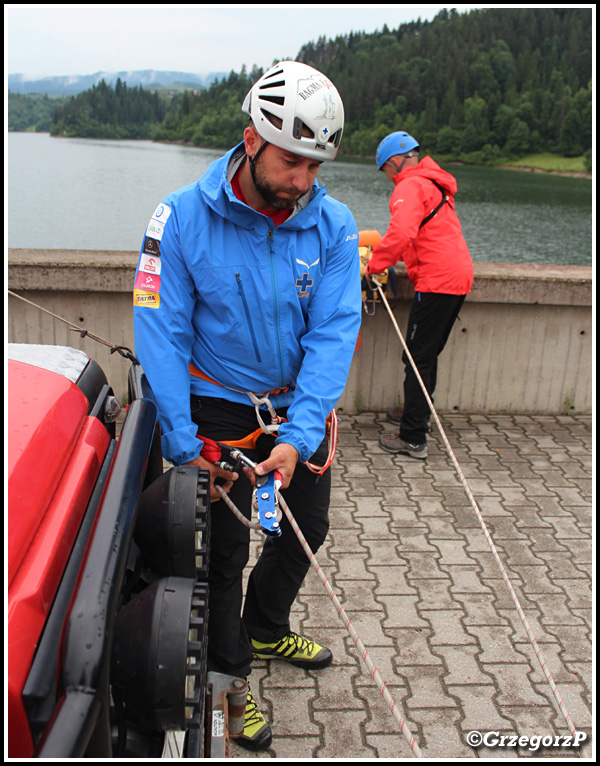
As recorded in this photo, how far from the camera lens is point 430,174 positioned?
545 cm

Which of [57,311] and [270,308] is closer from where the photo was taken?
[270,308]

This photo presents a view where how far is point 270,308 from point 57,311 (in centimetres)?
380

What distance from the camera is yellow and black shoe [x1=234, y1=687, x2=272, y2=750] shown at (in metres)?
2.79

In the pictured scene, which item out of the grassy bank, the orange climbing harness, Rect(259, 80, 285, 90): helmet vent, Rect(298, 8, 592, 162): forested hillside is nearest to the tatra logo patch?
the orange climbing harness

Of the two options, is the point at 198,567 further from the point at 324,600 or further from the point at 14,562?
the point at 324,600

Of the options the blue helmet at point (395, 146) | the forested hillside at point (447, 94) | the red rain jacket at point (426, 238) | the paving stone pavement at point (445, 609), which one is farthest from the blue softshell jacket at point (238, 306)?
the forested hillside at point (447, 94)

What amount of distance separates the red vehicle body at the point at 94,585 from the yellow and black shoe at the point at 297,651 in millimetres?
854

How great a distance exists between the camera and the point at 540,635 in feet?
11.7

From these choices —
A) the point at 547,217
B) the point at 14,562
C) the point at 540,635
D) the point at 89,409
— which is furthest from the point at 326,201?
the point at 547,217

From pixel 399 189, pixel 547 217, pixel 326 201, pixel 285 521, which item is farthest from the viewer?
pixel 547 217

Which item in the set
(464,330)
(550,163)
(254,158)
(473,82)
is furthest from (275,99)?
(473,82)

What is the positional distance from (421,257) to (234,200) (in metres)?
3.24

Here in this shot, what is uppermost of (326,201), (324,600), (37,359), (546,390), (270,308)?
(326,201)

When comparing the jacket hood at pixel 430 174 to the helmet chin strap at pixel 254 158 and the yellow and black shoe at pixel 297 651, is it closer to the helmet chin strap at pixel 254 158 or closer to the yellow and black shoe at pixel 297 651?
the helmet chin strap at pixel 254 158
